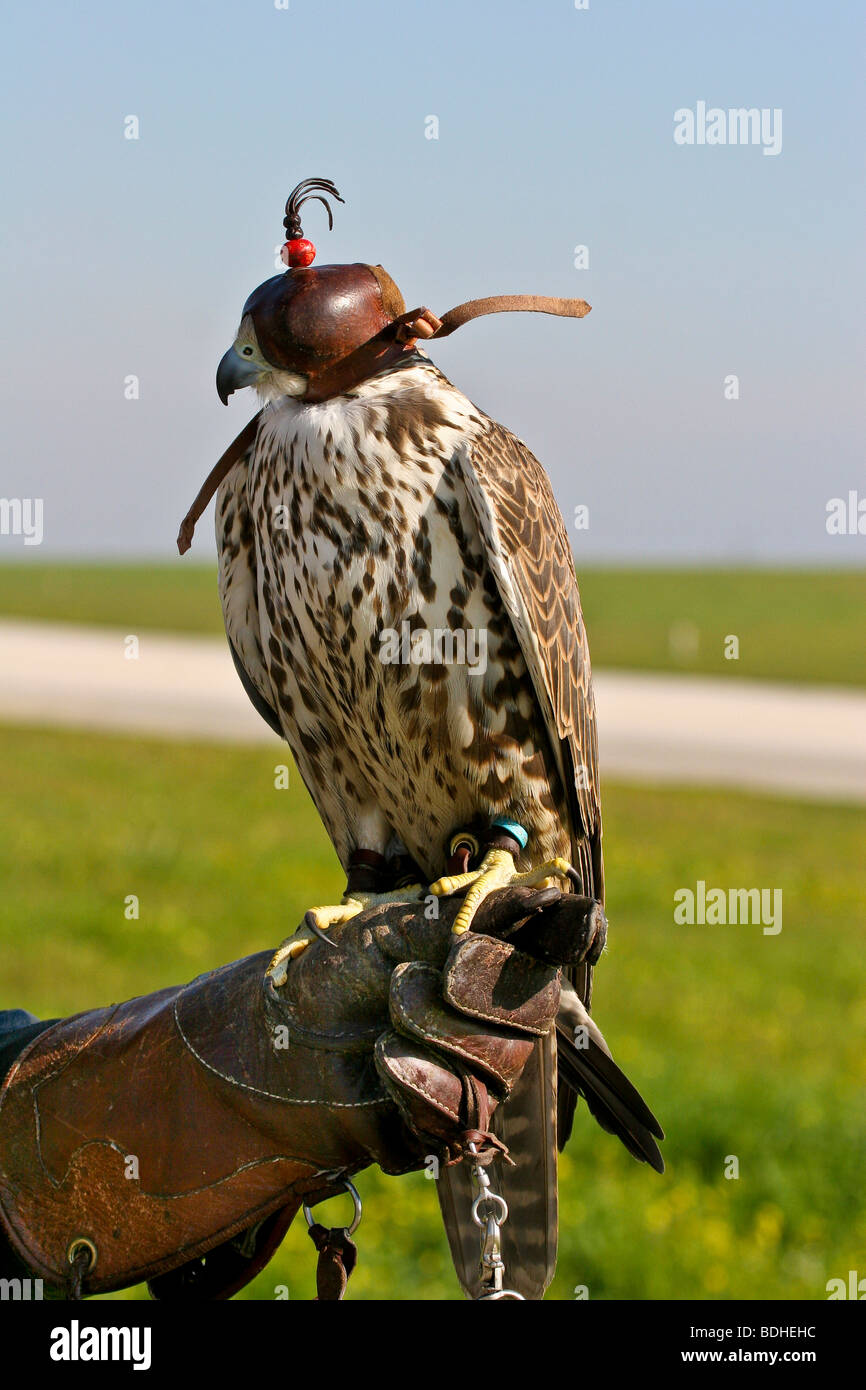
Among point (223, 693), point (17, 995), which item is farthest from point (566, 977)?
point (223, 693)

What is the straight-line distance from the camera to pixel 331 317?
2.38 metres

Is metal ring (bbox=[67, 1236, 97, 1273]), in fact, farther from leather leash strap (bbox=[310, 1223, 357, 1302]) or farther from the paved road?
the paved road

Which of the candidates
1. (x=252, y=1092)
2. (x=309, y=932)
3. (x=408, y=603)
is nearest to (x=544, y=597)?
(x=408, y=603)

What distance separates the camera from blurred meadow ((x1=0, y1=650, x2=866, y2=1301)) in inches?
165

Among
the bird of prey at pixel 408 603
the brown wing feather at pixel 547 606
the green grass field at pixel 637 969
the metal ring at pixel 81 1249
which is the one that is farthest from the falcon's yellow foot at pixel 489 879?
the green grass field at pixel 637 969

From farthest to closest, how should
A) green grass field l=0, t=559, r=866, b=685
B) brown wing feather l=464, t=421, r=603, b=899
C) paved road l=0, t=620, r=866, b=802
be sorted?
green grass field l=0, t=559, r=866, b=685 → paved road l=0, t=620, r=866, b=802 → brown wing feather l=464, t=421, r=603, b=899

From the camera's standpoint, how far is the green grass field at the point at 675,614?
799 inches

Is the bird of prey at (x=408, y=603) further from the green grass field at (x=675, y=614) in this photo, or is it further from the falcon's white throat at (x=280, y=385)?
the green grass field at (x=675, y=614)

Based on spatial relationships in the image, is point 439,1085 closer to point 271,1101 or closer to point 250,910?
point 271,1101

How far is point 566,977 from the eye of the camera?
284cm

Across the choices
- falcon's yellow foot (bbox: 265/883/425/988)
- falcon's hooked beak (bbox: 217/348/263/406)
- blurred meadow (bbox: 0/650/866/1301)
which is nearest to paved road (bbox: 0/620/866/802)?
blurred meadow (bbox: 0/650/866/1301)

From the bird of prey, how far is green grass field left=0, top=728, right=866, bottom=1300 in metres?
1.62

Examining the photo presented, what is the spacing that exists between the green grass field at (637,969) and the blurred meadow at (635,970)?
0.04 ft
